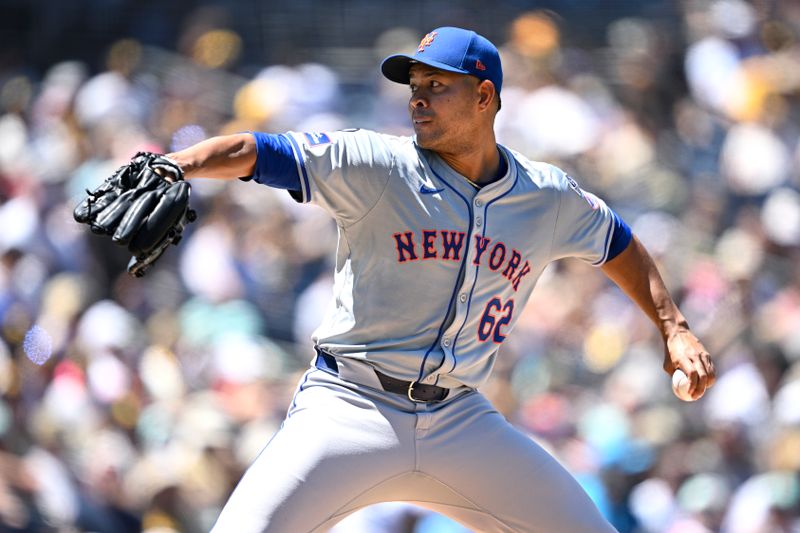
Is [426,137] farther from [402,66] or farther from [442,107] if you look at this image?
[402,66]

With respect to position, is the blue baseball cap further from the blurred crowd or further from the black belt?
the blurred crowd

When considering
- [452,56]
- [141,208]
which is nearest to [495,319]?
[452,56]

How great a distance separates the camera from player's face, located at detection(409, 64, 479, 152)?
308 centimetres

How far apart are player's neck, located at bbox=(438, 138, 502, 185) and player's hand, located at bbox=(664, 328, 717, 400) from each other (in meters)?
0.68

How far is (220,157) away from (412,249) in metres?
0.56

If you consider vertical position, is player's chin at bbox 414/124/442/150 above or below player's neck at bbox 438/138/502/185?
above

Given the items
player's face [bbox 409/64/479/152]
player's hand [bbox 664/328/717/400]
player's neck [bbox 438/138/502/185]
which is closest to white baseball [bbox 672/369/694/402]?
player's hand [bbox 664/328/717/400]

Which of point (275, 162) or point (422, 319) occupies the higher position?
point (275, 162)

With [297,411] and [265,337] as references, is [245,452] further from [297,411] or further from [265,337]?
[297,411]

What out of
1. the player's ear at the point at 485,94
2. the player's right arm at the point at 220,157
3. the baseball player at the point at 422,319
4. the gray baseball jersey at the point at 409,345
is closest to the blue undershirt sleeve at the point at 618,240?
the baseball player at the point at 422,319

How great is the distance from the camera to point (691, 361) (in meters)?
3.13

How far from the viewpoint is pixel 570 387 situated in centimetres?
585

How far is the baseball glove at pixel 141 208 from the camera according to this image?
2.59 m

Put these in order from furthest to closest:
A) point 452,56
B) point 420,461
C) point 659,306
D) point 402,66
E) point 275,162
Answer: point 659,306 → point 402,66 → point 452,56 → point 420,461 → point 275,162
